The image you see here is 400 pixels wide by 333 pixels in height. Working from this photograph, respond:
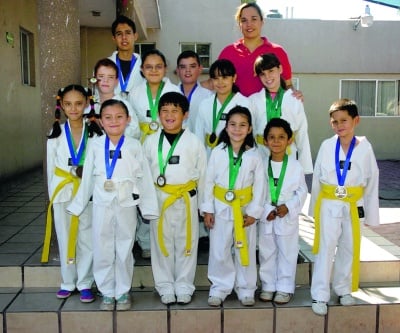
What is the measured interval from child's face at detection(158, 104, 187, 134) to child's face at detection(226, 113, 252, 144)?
342 mm

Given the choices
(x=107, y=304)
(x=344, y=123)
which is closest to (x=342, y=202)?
(x=344, y=123)

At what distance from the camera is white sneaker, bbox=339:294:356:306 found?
321 cm

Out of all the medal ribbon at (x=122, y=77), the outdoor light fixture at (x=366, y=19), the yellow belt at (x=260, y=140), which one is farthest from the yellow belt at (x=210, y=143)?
the outdoor light fixture at (x=366, y=19)

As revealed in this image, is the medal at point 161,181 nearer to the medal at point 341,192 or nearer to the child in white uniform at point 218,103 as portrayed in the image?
the child in white uniform at point 218,103

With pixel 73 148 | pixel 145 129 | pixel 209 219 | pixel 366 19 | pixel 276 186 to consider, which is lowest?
pixel 209 219

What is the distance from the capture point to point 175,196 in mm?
3182

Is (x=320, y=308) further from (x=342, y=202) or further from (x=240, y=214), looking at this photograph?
(x=240, y=214)

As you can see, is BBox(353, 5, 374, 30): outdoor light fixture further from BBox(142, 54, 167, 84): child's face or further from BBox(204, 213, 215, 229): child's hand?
BBox(204, 213, 215, 229): child's hand

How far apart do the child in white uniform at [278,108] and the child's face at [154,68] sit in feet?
2.33

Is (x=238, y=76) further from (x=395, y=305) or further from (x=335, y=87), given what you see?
(x=335, y=87)

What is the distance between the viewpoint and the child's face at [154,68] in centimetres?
346

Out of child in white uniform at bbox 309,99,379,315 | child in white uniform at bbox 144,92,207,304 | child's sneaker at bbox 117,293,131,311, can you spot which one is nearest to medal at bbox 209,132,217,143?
child in white uniform at bbox 144,92,207,304

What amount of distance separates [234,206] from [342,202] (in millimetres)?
740

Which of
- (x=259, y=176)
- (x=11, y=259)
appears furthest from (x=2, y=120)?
(x=259, y=176)
